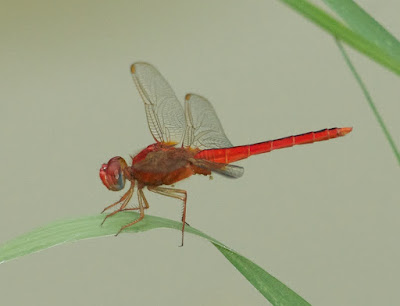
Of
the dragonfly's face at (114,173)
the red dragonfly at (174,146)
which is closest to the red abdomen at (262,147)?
the red dragonfly at (174,146)

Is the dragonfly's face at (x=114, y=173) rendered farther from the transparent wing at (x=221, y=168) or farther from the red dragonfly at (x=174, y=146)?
the transparent wing at (x=221, y=168)

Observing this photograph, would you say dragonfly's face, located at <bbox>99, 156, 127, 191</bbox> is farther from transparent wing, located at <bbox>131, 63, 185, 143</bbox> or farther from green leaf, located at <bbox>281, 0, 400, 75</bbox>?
green leaf, located at <bbox>281, 0, 400, 75</bbox>

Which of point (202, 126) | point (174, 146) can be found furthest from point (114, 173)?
point (202, 126)

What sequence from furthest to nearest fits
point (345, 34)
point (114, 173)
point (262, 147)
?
point (262, 147)
point (114, 173)
point (345, 34)

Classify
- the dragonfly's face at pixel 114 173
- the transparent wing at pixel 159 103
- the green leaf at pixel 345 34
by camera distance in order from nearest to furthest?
the green leaf at pixel 345 34 < the dragonfly's face at pixel 114 173 < the transparent wing at pixel 159 103

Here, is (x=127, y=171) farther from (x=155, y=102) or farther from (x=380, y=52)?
(x=380, y=52)

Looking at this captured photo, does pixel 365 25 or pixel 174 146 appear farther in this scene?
pixel 174 146

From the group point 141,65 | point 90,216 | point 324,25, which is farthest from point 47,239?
point 141,65

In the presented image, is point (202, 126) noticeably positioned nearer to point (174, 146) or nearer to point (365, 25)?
point (174, 146)
